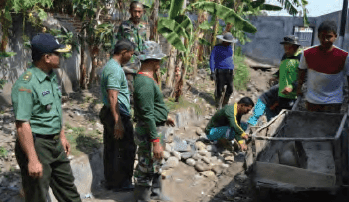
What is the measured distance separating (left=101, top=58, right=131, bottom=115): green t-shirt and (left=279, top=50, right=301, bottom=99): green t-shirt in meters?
2.24

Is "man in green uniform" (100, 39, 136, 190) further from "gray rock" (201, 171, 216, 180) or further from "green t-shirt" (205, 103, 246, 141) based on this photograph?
"green t-shirt" (205, 103, 246, 141)

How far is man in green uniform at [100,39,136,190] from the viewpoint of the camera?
351 centimetres

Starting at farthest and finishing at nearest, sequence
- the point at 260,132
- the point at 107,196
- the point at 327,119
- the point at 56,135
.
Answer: the point at 327,119 < the point at 107,196 < the point at 260,132 < the point at 56,135

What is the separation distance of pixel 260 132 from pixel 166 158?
199cm

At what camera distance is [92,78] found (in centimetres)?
676

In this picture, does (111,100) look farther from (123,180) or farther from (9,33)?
(9,33)

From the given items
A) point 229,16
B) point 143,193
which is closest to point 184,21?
point 229,16

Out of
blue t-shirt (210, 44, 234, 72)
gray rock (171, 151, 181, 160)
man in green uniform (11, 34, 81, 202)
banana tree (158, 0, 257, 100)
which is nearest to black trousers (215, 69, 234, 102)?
blue t-shirt (210, 44, 234, 72)

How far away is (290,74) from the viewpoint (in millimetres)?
4582

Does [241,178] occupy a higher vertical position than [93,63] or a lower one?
lower

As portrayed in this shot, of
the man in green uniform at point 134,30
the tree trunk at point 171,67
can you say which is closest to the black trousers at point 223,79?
the tree trunk at point 171,67

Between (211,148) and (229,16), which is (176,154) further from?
(229,16)

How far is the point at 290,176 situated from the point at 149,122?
1.35 metres

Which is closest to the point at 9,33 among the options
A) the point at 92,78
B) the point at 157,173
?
the point at 92,78
